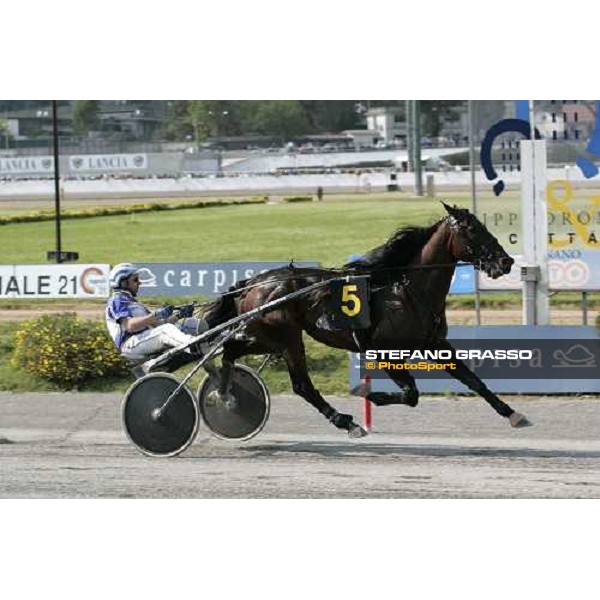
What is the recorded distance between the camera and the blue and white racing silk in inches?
345

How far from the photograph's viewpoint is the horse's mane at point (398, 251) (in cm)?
880

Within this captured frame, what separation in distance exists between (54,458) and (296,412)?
2677 millimetres

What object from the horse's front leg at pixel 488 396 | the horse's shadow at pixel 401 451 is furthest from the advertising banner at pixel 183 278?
the horse's front leg at pixel 488 396

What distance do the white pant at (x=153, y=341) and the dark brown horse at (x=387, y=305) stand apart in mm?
338

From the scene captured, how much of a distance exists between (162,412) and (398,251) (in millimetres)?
2014

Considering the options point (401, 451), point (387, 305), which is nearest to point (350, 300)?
point (387, 305)

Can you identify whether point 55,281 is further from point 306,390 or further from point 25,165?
point 25,165

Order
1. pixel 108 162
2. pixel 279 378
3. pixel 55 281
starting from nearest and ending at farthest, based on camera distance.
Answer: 1. pixel 279 378
2. pixel 55 281
3. pixel 108 162

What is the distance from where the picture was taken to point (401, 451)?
938 cm

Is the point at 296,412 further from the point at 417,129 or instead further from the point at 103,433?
the point at 417,129

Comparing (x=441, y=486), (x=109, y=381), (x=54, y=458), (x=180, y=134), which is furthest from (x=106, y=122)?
(x=441, y=486)

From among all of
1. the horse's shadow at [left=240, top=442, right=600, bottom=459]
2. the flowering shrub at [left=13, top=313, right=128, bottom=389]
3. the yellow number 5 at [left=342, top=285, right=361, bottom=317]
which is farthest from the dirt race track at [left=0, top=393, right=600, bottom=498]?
the yellow number 5 at [left=342, top=285, right=361, bottom=317]

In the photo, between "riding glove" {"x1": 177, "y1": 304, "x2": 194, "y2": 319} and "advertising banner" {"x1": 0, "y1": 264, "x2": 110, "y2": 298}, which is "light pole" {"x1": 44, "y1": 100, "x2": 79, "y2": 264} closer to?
"advertising banner" {"x1": 0, "y1": 264, "x2": 110, "y2": 298}

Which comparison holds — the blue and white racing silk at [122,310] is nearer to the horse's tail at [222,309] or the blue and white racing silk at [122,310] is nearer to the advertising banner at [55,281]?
the horse's tail at [222,309]
